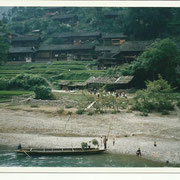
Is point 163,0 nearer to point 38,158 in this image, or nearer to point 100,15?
point 38,158

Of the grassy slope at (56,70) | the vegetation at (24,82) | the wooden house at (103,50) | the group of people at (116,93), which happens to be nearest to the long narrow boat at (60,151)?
the group of people at (116,93)

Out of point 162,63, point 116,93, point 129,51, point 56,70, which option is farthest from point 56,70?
point 162,63

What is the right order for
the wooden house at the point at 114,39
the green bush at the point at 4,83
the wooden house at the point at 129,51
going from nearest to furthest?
the green bush at the point at 4,83 < the wooden house at the point at 129,51 < the wooden house at the point at 114,39

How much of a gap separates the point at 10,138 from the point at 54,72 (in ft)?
54.2

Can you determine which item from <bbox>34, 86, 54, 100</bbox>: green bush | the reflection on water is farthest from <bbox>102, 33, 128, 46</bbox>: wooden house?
the reflection on water

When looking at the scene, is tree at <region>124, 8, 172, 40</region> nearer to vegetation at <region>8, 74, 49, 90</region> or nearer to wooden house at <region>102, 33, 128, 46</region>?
wooden house at <region>102, 33, 128, 46</region>

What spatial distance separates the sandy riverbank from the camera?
57.6ft

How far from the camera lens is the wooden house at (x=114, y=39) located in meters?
43.3

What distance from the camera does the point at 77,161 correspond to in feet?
52.1

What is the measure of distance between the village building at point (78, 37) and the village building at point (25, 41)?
324cm

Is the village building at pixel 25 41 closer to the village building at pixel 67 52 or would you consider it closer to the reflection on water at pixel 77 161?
the village building at pixel 67 52

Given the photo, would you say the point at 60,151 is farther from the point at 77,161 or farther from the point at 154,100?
the point at 154,100

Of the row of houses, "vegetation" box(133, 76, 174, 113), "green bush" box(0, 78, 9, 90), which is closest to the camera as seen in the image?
"vegetation" box(133, 76, 174, 113)
